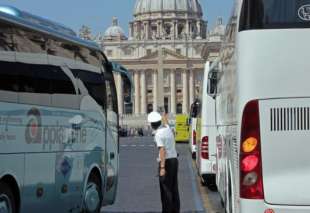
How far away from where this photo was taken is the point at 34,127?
9.26 metres

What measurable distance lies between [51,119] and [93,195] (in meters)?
2.20

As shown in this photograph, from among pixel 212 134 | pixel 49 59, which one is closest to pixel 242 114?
pixel 49 59

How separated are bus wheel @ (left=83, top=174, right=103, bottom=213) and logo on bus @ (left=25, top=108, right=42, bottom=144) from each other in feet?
7.15

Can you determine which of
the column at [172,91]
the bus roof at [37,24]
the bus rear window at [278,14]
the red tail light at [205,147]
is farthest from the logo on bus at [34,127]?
the column at [172,91]

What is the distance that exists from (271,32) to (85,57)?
15.5 feet

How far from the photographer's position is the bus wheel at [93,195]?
37.6 ft

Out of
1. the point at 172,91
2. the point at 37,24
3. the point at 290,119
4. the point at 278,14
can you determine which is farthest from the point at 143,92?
the point at 290,119

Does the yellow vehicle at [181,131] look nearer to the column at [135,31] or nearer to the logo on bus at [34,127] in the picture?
the logo on bus at [34,127]

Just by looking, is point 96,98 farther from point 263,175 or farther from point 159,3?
point 159,3

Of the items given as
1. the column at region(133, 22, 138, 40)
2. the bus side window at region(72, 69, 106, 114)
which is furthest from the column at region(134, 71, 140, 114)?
the bus side window at region(72, 69, 106, 114)

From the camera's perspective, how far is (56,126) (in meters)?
9.95

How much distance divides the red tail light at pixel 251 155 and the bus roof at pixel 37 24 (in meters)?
2.90

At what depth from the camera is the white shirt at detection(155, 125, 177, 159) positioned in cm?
1169

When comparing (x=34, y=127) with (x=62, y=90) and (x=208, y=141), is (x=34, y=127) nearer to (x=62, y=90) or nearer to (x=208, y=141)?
(x=62, y=90)
